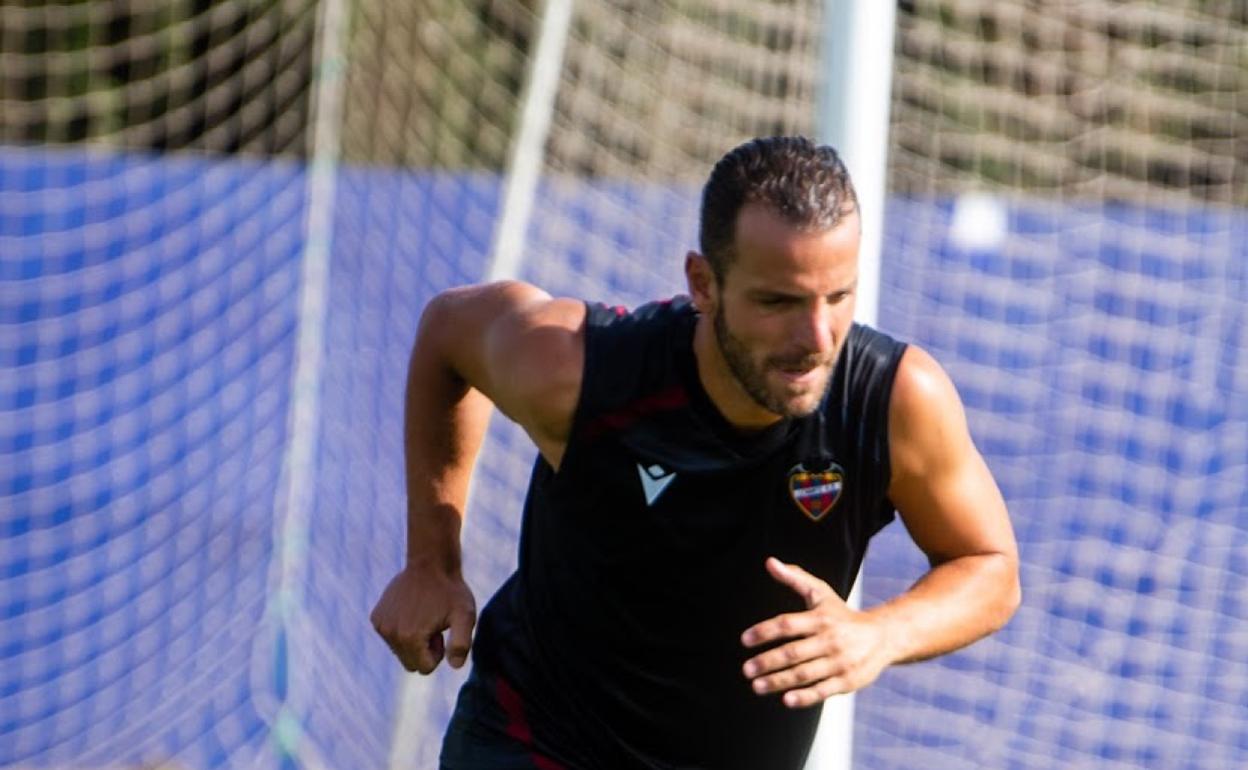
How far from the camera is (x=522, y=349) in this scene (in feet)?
11.7

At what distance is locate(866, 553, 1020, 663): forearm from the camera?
3.07 m

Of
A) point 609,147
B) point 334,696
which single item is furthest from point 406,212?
point 334,696

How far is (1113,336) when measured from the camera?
7.32 m

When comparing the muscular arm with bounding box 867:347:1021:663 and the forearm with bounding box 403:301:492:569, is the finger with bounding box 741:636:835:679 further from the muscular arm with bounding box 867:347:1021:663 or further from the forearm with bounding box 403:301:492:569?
the forearm with bounding box 403:301:492:569

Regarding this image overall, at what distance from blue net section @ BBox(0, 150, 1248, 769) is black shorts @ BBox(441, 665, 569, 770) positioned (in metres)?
3.57

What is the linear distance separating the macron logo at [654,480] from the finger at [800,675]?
60cm

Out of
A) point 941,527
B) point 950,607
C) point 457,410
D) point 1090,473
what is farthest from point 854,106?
point 1090,473

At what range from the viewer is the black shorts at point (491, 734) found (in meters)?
3.50

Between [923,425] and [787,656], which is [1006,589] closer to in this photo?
[923,425]

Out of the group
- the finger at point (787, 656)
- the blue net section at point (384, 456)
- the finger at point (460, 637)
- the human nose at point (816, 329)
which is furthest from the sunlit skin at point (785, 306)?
the blue net section at point (384, 456)

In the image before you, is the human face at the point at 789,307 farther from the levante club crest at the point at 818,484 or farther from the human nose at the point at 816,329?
the levante club crest at the point at 818,484

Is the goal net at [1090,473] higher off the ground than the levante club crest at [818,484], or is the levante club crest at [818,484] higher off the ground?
the levante club crest at [818,484]

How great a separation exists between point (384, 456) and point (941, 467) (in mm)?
4321

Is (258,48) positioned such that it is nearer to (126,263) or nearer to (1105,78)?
(126,263)
